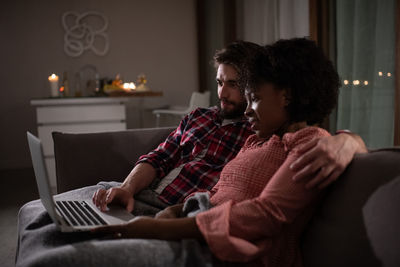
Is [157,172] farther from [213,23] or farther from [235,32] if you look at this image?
[213,23]

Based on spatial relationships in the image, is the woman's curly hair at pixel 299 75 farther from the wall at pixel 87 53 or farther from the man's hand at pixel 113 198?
the wall at pixel 87 53

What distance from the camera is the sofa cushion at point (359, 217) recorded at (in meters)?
0.84

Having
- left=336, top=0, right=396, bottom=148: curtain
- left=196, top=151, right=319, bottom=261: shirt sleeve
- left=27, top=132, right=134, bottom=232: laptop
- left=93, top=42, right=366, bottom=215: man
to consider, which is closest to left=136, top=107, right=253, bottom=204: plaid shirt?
left=93, top=42, right=366, bottom=215: man

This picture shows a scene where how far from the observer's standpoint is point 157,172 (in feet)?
5.61

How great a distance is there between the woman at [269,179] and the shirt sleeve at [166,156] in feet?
1.60

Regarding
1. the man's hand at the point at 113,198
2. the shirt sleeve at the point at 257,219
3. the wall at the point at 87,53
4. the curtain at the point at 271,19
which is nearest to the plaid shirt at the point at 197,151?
the man's hand at the point at 113,198

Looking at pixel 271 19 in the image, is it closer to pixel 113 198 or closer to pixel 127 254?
pixel 113 198

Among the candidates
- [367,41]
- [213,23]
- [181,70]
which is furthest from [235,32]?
[367,41]

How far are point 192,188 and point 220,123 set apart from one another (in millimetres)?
327

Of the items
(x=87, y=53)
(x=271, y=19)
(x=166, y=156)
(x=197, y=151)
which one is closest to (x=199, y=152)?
(x=197, y=151)

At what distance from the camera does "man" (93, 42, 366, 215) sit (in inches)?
61.6

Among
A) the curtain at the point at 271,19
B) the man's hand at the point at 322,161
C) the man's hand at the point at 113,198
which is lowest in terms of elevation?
the man's hand at the point at 113,198

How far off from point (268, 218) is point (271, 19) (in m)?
3.83

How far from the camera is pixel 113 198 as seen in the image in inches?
57.2
